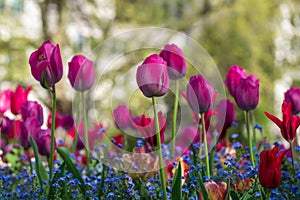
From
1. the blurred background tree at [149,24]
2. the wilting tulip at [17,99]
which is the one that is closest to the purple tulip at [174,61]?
the wilting tulip at [17,99]

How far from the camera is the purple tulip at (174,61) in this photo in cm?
169

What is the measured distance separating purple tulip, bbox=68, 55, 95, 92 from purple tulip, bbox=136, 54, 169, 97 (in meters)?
0.44

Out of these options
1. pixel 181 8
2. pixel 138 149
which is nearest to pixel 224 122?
pixel 138 149

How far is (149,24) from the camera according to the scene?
1094 centimetres

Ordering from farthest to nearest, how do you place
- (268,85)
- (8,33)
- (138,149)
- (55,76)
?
1. (268,85)
2. (8,33)
3. (138,149)
4. (55,76)

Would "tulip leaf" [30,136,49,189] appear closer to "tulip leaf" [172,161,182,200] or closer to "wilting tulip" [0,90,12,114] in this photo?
"tulip leaf" [172,161,182,200]

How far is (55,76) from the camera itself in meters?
1.57

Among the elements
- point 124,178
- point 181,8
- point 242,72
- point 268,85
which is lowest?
point 124,178

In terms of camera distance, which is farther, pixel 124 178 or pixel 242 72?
pixel 242 72

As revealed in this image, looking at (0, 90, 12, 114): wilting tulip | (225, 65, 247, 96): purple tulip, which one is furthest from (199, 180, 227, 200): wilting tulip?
(0, 90, 12, 114): wilting tulip

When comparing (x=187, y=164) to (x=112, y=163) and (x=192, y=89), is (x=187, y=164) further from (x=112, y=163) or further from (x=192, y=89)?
(x=192, y=89)

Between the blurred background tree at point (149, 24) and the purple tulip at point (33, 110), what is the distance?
7273mm

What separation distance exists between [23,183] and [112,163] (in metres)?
0.37

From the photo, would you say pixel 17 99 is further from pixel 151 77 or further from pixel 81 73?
pixel 151 77
